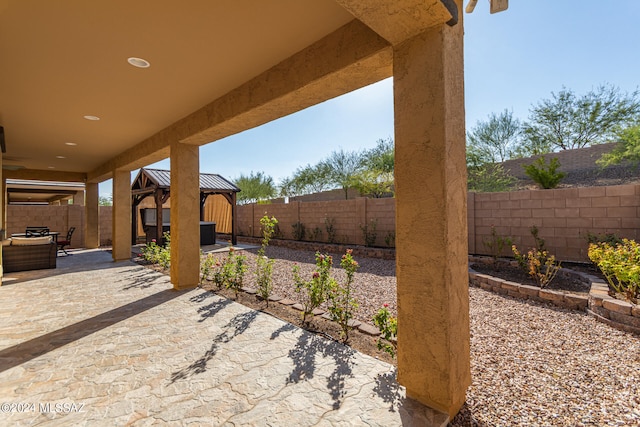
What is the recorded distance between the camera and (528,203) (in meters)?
6.25

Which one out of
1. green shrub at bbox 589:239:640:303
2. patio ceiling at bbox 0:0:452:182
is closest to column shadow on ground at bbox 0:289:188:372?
patio ceiling at bbox 0:0:452:182

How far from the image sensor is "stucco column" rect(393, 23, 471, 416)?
5.96 ft

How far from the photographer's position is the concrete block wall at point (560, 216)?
516cm

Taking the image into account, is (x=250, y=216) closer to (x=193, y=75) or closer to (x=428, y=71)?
(x=193, y=75)

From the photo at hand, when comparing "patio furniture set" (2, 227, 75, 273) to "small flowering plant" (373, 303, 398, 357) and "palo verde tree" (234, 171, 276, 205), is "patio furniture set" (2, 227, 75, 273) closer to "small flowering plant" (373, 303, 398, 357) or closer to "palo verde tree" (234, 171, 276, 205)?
"small flowering plant" (373, 303, 398, 357)

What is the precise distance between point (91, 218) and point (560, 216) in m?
14.4

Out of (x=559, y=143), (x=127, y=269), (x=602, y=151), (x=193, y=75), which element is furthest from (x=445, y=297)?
(x=559, y=143)

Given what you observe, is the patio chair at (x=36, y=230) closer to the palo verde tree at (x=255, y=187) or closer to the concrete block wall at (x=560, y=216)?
the concrete block wall at (x=560, y=216)

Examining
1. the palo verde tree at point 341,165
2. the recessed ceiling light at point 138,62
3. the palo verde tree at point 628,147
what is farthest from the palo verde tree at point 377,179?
the recessed ceiling light at point 138,62

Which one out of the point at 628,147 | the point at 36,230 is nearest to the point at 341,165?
the point at 628,147

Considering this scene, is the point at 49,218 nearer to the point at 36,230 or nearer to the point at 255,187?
the point at 36,230

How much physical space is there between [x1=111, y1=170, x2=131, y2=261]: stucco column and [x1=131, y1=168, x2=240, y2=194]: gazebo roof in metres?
2.29

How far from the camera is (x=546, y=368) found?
250 cm

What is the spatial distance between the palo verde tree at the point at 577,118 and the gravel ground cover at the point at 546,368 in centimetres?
1944
